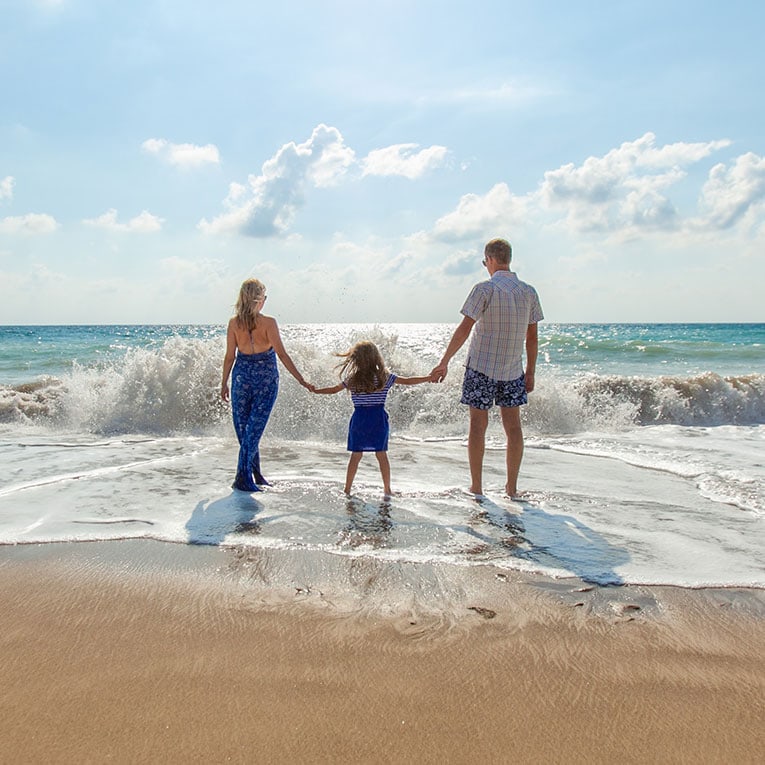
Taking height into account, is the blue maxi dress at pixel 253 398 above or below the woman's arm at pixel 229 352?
below

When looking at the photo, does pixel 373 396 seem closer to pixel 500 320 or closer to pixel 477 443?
pixel 477 443

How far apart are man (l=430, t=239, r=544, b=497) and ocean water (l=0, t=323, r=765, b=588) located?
0.56 metres

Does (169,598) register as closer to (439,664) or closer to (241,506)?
(439,664)

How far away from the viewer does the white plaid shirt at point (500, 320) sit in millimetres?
4863

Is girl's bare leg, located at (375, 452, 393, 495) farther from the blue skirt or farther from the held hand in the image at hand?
the held hand

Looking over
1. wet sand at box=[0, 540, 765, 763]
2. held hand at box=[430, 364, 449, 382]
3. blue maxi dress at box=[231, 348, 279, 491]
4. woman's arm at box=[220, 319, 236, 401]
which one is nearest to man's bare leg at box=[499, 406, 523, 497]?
held hand at box=[430, 364, 449, 382]

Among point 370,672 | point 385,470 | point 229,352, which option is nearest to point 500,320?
point 385,470

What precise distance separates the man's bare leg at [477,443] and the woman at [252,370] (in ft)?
4.81

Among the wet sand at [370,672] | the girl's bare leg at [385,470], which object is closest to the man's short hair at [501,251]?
the girl's bare leg at [385,470]

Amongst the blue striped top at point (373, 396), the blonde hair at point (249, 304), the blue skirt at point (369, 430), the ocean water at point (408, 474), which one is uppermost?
the blonde hair at point (249, 304)

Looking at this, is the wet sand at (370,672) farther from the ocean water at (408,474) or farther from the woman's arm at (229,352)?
the woman's arm at (229,352)

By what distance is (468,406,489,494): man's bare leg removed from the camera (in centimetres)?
509

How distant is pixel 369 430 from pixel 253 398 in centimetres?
112

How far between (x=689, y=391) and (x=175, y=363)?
30.7 feet
